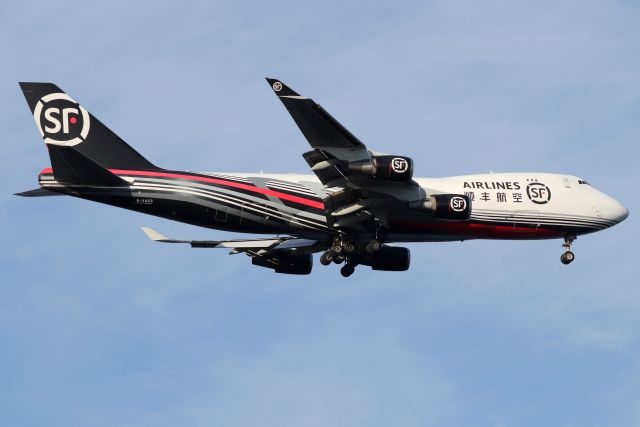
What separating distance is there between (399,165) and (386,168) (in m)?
0.55

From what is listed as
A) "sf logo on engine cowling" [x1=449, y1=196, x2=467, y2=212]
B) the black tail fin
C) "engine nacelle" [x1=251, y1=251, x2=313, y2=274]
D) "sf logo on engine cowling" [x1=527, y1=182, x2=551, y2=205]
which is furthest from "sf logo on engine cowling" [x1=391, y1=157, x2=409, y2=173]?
the black tail fin

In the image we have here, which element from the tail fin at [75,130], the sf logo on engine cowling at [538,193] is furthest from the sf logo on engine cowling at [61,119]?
the sf logo on engine cowling at [538,193]

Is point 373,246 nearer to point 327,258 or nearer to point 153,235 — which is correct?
point 327,258

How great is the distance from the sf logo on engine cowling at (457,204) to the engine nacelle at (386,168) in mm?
3572

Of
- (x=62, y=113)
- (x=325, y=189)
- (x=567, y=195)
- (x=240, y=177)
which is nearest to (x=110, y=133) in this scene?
(x=62, y=113)

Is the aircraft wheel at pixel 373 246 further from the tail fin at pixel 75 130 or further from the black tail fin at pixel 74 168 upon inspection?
the black tail fin at pixel 74 168

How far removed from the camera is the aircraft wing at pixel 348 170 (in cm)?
4375

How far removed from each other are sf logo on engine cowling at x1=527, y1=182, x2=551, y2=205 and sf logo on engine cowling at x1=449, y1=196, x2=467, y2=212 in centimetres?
503

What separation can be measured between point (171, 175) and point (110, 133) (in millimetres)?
3639

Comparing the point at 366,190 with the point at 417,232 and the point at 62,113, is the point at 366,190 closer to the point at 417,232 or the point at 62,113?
the point at 417,232

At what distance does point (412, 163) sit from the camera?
47.3 metres

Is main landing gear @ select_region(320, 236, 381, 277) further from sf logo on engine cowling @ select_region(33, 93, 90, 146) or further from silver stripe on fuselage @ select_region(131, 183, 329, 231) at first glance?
sf logo on engine cowling @ select_region(33, 93, 90, 146)

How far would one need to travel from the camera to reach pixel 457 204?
49906 mm

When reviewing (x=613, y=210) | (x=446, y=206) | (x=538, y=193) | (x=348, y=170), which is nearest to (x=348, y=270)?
(x=446, y=206)
